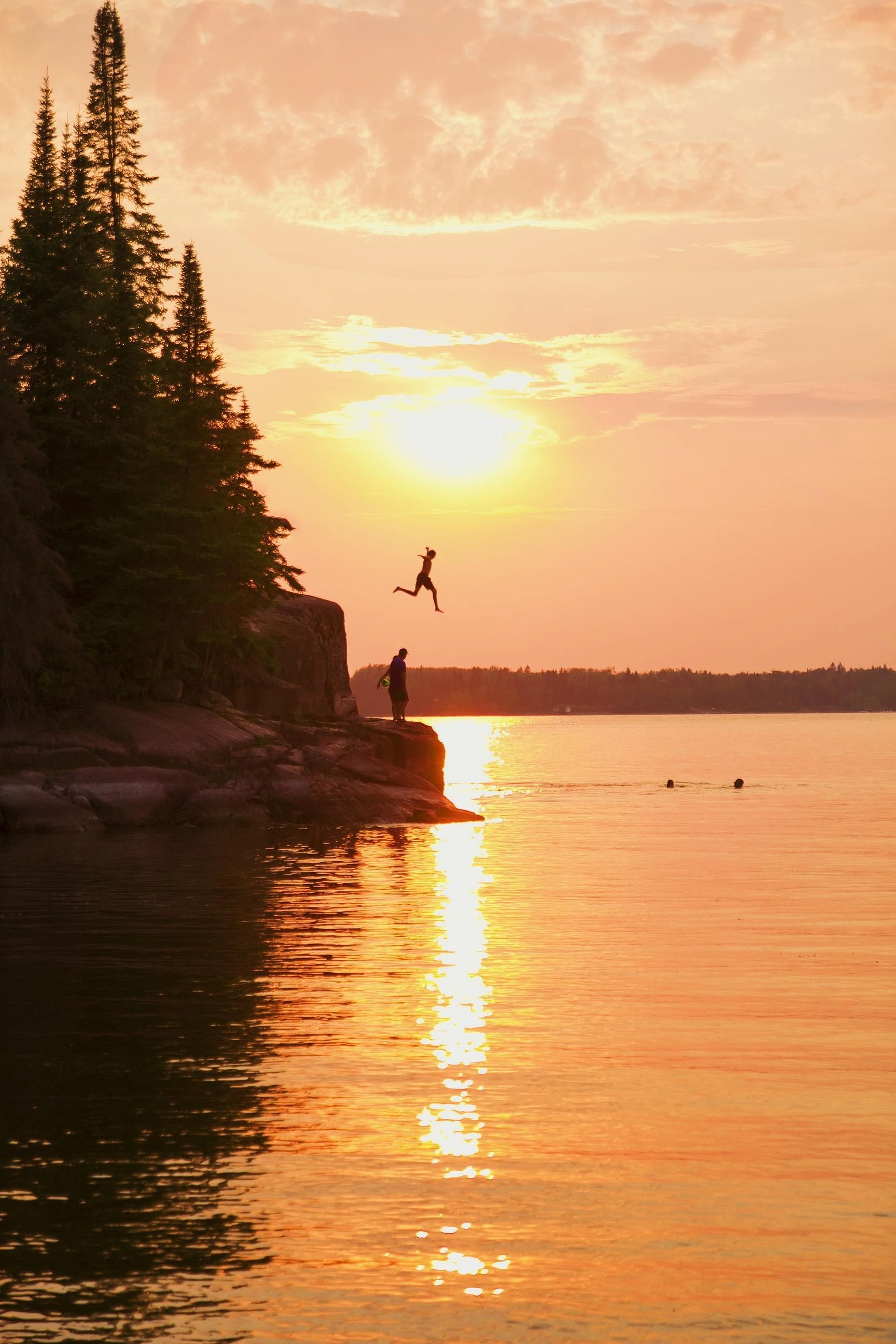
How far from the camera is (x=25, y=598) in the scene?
42.0 metres

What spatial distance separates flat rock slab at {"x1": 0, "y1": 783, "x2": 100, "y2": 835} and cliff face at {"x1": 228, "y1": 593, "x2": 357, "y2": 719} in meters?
12.4

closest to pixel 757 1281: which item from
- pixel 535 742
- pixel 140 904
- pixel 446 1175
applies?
pixel 446 1175

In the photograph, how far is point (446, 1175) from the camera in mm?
9336

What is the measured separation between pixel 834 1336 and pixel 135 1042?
301 inches

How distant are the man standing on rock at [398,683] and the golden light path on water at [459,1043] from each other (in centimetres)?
1831

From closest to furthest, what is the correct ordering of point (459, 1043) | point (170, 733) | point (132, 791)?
point (459, 1043), point (132, 791), point (170, 733)

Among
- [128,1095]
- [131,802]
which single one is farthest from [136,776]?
[128,1095]

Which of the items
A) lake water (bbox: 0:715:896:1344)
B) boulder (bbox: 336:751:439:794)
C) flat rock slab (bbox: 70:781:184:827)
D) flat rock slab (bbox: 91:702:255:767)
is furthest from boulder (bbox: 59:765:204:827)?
lake water (bbox: 0:715:896:1344)

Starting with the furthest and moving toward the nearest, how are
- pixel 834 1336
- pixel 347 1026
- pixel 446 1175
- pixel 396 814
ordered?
pixel 396 814
pixel 347 1026
pixel 446 1175
pixel 834 1336

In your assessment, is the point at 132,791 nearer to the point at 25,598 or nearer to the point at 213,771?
the point at 213,771

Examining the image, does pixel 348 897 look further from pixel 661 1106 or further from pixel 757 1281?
pixel 757 1281

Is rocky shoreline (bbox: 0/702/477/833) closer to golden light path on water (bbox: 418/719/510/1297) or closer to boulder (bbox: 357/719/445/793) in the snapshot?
boulder (bbox: 357/719/445/793)

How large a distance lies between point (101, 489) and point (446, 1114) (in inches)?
1525

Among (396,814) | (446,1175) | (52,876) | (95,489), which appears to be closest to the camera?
(446,1175)
